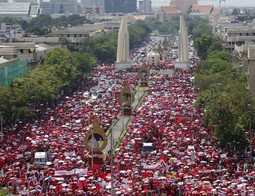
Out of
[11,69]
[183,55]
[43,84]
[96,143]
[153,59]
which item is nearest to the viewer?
[96,143]

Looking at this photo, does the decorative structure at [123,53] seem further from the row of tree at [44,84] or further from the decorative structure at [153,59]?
the row of tree at [44,84]

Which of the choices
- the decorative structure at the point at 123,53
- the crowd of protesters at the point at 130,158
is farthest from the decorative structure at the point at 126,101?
the decorative structure at the point at 123,53

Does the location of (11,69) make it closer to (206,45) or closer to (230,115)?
(230,115)

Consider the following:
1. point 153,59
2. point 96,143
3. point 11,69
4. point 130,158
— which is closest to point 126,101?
point 11,69

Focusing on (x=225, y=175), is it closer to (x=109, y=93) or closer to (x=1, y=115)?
(x=1, y=115)

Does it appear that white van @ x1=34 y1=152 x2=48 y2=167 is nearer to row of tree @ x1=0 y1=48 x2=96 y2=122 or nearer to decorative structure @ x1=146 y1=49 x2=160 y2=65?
row of tree @ x1=0 y1=48 x2=96 y2=122

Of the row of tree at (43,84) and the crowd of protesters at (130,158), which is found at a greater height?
the row of tree at (43,84)

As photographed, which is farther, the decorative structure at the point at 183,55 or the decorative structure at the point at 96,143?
the decorative structure at the point at 183,55

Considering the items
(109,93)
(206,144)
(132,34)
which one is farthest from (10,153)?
(132,34)

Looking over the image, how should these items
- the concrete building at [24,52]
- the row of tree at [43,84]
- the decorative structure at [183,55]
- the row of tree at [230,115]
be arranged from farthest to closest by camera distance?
the decorative structure at [183,55] → the concrete building at [24,52] → the row of tree at [43,84] → the row of tree at [230,115]
